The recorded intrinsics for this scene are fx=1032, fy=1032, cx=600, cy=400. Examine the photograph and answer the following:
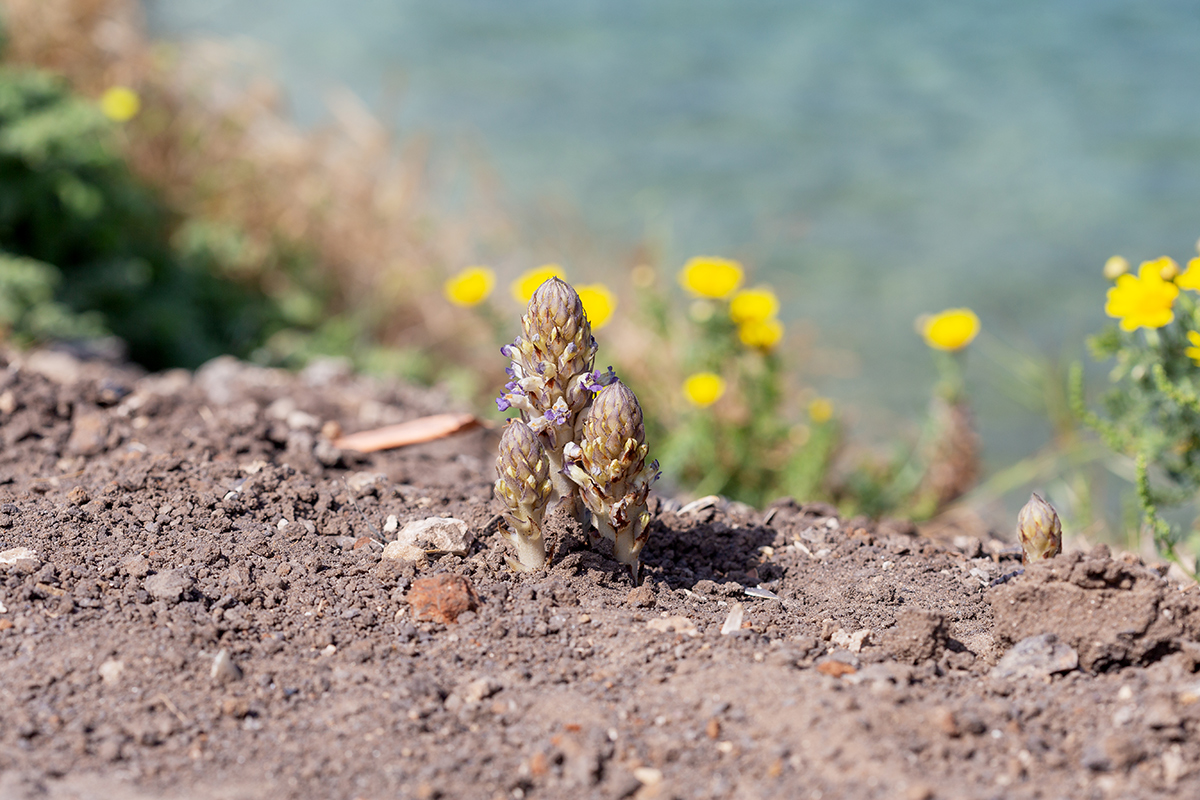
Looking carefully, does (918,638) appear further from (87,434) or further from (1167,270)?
(87,434)

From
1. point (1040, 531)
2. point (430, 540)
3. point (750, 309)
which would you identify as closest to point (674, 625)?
point (430, 540)

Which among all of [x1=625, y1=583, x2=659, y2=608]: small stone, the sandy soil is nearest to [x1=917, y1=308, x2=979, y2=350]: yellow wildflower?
the sandy soil

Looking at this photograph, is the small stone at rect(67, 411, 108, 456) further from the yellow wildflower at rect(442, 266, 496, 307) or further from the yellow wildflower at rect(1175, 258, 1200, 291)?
the yellow wildflower at rect(1175, 258, 1200, 291)

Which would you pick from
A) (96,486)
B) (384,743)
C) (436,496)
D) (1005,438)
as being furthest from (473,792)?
(1005,438)

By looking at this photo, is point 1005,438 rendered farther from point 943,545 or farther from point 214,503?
point 214,503

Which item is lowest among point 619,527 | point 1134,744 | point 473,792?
point 1134,744
